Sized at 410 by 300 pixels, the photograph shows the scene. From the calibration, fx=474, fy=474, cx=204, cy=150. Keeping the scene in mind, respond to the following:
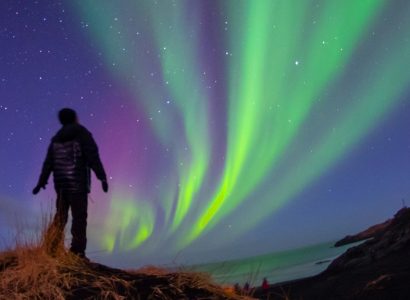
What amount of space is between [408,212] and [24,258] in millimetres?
32204

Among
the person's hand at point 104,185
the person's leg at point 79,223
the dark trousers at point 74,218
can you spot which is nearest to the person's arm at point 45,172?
the dark trousers at point 74,218

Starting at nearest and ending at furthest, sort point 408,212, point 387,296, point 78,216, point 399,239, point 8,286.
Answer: point 8,286, point 78,216, point 387,296, point 399,239, point 408,212

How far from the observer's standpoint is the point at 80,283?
5.55 metres

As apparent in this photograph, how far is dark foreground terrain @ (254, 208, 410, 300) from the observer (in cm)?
1567

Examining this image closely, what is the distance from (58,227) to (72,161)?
947mm

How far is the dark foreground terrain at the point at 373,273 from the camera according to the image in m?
15.7

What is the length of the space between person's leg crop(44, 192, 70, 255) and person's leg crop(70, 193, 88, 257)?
0.18 m

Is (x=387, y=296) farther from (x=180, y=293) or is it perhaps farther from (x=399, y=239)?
(x=399, y=239)

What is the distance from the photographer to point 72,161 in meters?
6.75

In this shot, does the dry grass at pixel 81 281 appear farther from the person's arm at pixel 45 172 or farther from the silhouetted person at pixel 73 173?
the person's arm at pixel 45 172

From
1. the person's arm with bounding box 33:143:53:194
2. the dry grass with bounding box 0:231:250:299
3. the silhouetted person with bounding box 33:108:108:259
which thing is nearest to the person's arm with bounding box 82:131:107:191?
the silhouetted person with bounding box 33:108:108:259

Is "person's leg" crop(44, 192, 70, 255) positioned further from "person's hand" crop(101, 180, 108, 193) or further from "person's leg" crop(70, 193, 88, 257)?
"person's hand" crop(101, 180, 108, 193)

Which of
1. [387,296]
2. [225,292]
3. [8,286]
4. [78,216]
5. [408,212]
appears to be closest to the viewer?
[8,286]

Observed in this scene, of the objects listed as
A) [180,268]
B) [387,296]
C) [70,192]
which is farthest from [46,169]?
[387,296]
